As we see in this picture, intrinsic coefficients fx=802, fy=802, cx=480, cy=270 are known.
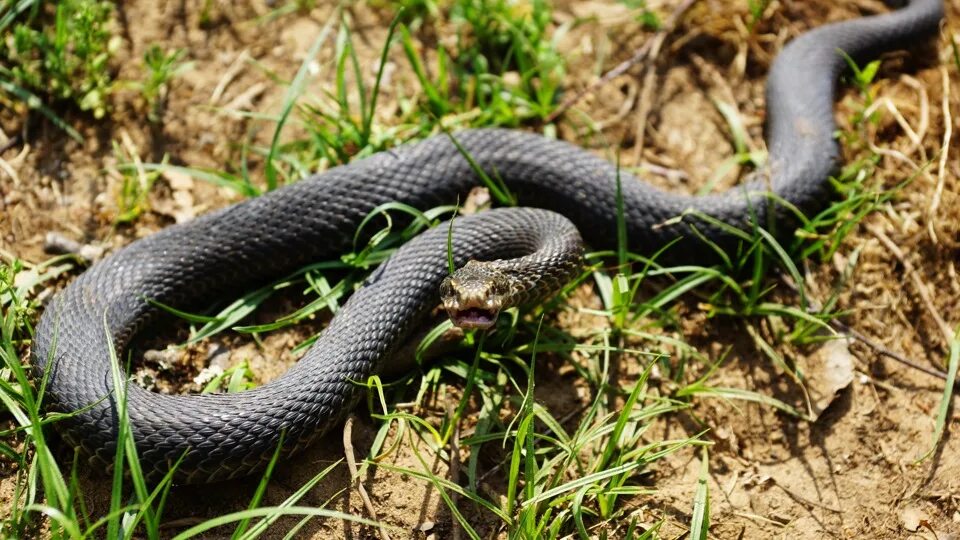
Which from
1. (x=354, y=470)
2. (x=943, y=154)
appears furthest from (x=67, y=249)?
(x=943, y=154)

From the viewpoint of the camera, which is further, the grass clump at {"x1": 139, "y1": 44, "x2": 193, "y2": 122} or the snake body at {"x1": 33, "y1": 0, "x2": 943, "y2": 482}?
the grass clump at {"x1": 139, "y1": 44, "x2": 193, "y2": 122}

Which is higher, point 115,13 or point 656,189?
point 115,13

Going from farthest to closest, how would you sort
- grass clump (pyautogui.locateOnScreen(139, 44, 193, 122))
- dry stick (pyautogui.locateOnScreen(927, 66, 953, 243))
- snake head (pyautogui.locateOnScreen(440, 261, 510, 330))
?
1. grass clump (pyautogui.locateOnScreen(139, 44, 193, 122))
2. dry stick (pyautogui.locateOnScreen(927, 66, 953, 243))
3. snake head (pyautogui.locateOnScreen(440, 261, 510, 330))

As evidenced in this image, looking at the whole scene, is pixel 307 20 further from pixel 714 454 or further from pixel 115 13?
pixel 714 454

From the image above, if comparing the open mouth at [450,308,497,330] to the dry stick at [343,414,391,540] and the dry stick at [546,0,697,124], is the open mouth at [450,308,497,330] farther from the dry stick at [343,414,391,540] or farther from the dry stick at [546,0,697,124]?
the dry stick at [546,0,697,124]

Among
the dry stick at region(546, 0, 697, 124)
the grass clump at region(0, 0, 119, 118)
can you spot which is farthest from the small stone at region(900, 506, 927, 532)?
the grass clump at region(0, 0, 119, 118)

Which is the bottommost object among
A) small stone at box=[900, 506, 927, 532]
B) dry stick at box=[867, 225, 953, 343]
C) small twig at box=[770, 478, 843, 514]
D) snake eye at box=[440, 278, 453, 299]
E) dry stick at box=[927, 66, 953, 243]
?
small stone at box=[900, 506, 927, 532]

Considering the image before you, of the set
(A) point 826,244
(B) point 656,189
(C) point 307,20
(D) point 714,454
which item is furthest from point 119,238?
(A) point 826,244

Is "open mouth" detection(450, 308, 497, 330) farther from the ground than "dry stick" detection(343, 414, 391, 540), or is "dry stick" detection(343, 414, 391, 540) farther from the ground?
"open mouth" detection(450, 308, 497, 330)
